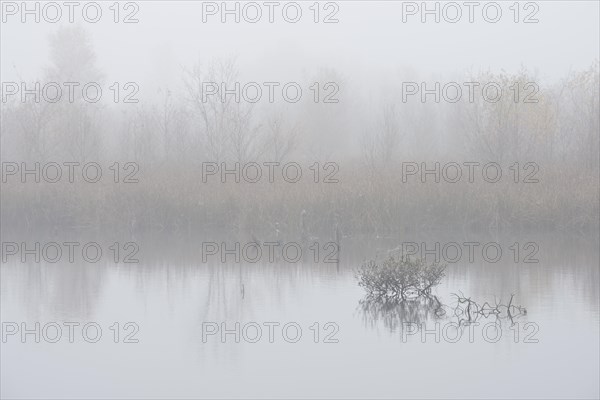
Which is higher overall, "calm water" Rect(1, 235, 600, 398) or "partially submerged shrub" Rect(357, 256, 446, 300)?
"partially submerged shrub" Rect(357, 256, 446, 300)

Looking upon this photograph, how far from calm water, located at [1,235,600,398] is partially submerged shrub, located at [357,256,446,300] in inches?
11.9

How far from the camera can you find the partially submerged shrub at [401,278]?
9789 mm

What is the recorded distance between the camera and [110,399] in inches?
251

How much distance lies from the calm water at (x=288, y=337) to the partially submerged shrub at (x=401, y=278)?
30 centimetres

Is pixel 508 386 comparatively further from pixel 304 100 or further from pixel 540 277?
pixel 304 100

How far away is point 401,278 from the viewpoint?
9.80 metres

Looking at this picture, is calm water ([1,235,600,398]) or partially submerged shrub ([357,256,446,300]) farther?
partially submerged shrub ([357,256,446,300])

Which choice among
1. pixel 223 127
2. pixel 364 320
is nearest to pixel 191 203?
pixel 223 127

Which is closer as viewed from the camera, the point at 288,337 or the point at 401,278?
the point at 288,337

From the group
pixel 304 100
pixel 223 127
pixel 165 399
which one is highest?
pixel 304 100

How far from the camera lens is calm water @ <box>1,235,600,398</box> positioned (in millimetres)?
6715

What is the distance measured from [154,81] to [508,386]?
5436 cm

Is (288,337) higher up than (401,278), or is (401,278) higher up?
(401,278)

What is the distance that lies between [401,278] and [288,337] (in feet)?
6.23
